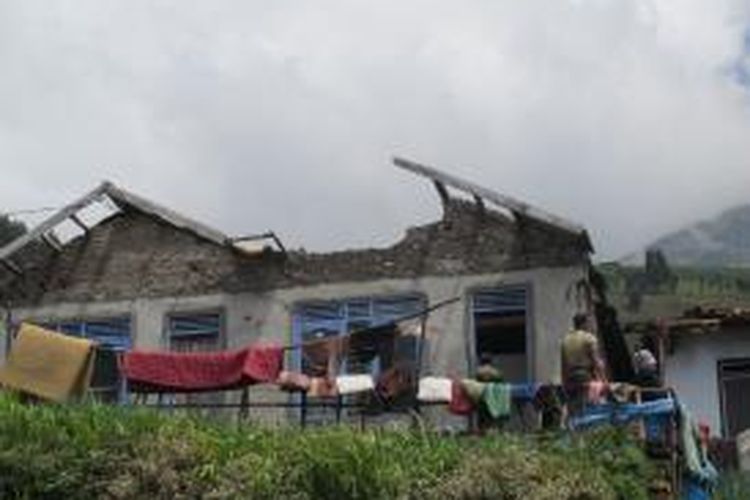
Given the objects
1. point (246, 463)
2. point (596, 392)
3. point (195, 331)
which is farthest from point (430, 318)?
point (246, 463)

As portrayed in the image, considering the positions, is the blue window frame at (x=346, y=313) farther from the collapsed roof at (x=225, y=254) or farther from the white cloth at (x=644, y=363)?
the white cloth at (x=644, y=363)

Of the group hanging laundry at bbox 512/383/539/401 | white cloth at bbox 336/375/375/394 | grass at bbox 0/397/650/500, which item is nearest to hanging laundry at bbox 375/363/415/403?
white cloth at bbox 336/375/375/394

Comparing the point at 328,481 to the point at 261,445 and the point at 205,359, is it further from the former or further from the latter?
the point at 205,359

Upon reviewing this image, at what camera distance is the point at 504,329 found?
872 inches

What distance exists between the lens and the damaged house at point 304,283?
72.1 ft

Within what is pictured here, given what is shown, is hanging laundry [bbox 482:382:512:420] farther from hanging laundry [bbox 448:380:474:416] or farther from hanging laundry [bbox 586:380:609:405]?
hanging laundry [bbox 586:380:609:405]

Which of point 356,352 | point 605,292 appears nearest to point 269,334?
point 356,352

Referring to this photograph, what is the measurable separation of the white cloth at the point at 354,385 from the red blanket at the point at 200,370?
85 cm

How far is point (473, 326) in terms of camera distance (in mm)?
22109

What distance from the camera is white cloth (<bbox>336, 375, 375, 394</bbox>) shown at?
1864 cm

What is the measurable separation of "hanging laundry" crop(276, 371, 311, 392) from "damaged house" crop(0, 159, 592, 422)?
9.30ft

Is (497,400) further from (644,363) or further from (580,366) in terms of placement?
(644,363)

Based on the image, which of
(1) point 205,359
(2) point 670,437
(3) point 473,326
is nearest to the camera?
(2) point 670,437

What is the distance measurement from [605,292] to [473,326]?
3.03 metres
